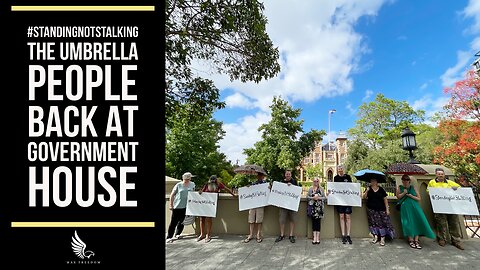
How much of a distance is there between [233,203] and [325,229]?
2.35m

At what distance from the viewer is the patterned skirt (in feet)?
19.8

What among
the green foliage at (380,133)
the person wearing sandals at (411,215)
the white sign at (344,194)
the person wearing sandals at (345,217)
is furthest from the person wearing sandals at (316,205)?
the green foliage at (380,133)

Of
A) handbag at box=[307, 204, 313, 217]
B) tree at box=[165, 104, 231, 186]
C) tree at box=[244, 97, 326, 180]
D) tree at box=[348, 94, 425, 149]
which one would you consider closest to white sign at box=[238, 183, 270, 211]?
handbag at box=[307, 204, 313, 217]

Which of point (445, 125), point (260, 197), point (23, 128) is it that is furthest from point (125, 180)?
point (445, 125)

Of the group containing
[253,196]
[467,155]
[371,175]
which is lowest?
[253,196]

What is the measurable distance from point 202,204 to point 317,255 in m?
2.82

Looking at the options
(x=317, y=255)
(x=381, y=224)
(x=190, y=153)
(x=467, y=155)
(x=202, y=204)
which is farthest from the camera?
(x=190, y=153)

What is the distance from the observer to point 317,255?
206 inches

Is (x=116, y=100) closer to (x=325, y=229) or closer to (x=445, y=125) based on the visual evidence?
(x=325, y=229)

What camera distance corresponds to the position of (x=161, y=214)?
235 centimetres

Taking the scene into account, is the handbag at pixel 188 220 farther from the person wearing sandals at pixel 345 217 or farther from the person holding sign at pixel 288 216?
the person wearing sandals at pixel 345 217

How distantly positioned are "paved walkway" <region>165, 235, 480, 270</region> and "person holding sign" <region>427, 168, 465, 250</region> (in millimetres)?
189

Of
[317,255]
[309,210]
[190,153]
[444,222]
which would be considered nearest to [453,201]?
[444,222]

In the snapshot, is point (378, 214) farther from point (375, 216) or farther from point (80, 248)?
point (80, 248)
